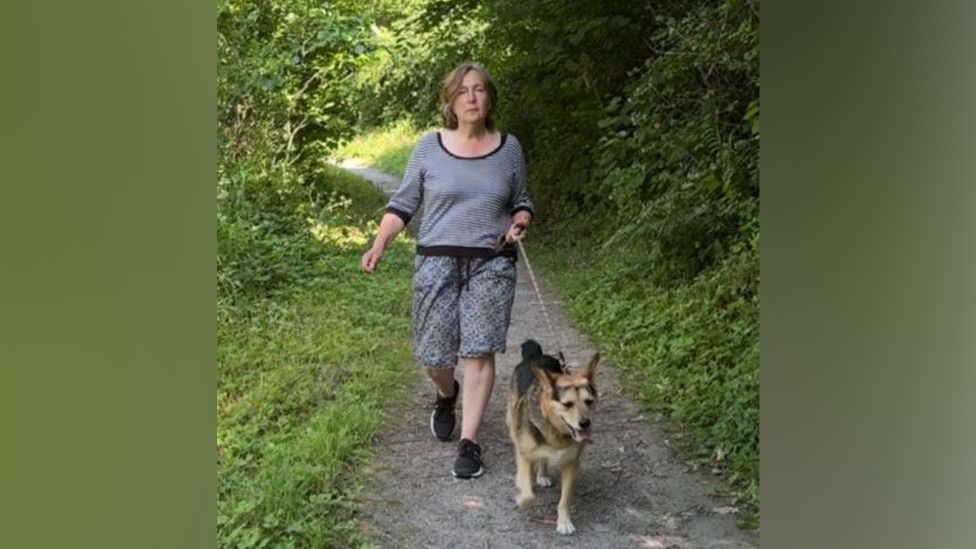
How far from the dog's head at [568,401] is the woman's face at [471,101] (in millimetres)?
637

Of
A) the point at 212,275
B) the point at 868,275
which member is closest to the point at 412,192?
the point at 212,275

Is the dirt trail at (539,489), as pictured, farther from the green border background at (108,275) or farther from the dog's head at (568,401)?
the green border background at (108,275)

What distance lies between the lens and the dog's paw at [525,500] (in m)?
2.45

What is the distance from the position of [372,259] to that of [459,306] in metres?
0.25

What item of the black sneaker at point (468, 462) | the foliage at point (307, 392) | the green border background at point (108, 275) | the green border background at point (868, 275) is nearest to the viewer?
the green border background at point (108, 275)

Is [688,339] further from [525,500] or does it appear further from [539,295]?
[525,500]

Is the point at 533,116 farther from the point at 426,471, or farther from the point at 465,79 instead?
the point at 426,471

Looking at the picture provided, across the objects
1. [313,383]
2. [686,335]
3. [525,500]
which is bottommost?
[525,500]

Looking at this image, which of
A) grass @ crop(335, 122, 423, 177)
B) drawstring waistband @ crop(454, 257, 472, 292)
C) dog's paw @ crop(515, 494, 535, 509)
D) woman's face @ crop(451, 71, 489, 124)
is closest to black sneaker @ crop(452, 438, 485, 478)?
dog's paw @ crop(515, 494, 535, 509)

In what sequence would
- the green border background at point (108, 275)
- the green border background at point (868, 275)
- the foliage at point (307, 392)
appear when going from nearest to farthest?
the green border background at point (108, 275)
the green border background at point (868, 275)
the foliage at point (307, 392)

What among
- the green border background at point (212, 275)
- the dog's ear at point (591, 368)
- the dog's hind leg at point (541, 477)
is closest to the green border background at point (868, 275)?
the green border background at point (212, 275)

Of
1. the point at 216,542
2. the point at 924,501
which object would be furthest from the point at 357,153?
the point at 924,501

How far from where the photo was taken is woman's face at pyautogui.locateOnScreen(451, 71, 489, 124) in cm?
248

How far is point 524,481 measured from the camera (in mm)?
2461
